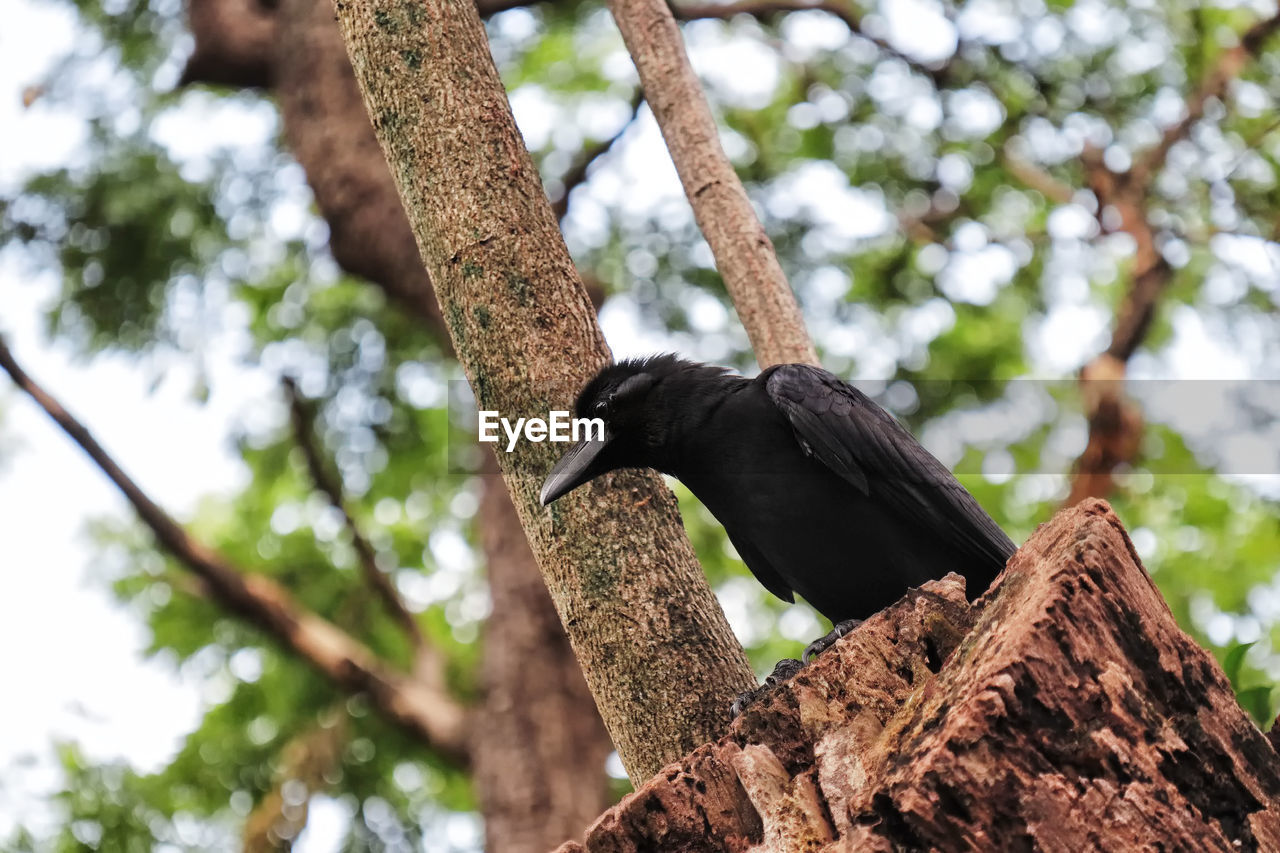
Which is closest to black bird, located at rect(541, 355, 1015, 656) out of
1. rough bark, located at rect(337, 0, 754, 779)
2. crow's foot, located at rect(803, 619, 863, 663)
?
crow's foot, located at rect(803, 619, 863, 663)

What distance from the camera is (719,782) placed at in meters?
2.84

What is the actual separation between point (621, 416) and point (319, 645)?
613 centimetres

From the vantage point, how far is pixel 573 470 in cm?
370

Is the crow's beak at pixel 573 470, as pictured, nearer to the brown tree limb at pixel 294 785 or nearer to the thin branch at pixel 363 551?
the brown tree limb at pixel 294 785

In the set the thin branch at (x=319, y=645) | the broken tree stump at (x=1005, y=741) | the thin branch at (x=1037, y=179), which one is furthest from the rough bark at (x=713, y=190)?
the thin branch at (x=1037, y=179)

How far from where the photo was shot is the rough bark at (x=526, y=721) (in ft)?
29.2

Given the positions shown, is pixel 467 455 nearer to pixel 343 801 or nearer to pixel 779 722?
pixel 343 801

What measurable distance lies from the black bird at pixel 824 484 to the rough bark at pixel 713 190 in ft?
0.92

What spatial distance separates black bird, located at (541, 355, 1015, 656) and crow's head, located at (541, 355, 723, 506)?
1 centimetres

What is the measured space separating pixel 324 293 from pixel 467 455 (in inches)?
111

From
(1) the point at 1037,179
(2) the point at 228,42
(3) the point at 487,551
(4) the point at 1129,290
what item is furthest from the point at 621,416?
(2) the point at 228,42

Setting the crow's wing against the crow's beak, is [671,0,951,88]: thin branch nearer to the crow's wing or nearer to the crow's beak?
the crow's wing

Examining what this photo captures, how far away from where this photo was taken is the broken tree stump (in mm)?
2340

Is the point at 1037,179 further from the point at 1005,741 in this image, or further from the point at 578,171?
the point at 1005,741
